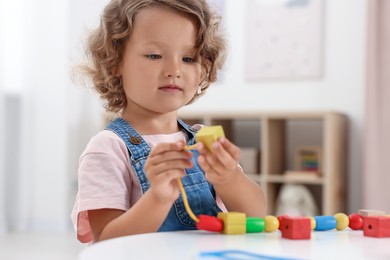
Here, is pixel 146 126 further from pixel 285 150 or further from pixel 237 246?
pixel 285 150

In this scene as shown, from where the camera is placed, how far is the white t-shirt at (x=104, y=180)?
87 cm

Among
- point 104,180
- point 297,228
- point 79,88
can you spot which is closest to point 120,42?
point 104,180

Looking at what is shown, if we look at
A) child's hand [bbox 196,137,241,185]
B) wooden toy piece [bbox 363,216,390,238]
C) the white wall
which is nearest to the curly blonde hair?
child's hand [bbox 196,137,241,185]

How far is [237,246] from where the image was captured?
0.66m

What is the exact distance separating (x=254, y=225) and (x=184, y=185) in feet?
0.61

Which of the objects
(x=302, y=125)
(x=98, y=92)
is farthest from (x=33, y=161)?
(x=98, y=92)

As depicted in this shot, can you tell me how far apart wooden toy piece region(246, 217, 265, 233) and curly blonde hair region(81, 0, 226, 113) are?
0.33 meters

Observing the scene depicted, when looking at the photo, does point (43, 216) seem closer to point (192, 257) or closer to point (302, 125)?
point (302, 125)

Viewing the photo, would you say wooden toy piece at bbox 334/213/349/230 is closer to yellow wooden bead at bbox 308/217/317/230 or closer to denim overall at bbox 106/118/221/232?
yellow wooden bead at bbox 308/217/317/230

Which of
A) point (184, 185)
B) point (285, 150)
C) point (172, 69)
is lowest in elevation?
point (285, 150)

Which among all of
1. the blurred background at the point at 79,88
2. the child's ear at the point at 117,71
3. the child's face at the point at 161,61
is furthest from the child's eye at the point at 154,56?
the blurred background at the point at 79,88

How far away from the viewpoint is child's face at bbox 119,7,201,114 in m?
0.93

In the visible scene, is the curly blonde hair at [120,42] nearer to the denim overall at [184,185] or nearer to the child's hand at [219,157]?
the denim overall at [184,185]

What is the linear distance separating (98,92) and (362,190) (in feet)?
7.47
